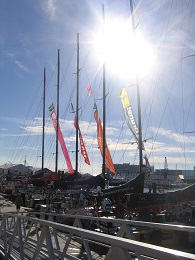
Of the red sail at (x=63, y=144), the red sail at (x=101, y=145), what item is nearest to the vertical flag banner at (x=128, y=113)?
the red sail at (x=101, y=145)

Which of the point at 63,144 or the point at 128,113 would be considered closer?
the point at 128,113

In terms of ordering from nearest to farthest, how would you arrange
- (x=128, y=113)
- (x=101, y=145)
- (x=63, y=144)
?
(x=128, y=113)
(x=101, y=145)
(x=63, y=144)

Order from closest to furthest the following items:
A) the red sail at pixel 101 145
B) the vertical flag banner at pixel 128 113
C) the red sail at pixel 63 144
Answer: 1. the vertical flag banner at pixel 128 113
2. the red sail at pixel 101 145
3. the red sail at pixel 63 144

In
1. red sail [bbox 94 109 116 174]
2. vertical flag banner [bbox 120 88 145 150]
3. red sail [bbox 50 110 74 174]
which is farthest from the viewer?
red sail [bbox 50 110 74 174]

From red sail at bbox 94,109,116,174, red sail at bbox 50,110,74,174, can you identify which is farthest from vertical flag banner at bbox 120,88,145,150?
red sail at bbox 50,110,74,174

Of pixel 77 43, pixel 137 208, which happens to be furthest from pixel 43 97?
pixel 137 208

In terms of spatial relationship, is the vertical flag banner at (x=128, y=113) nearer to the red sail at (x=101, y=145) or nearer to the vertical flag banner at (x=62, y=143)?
the red sail at (x=101, y=145)

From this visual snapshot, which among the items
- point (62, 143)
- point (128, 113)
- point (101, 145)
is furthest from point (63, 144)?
point (128, 113)

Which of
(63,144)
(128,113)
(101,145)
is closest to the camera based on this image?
(128,113)

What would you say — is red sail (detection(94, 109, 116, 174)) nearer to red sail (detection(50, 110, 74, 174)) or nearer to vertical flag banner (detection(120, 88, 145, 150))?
vertical flag banner (detection(120, 88, 145, 150))

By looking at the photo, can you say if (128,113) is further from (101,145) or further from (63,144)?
(63,144)

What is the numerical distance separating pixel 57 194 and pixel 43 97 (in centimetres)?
3132

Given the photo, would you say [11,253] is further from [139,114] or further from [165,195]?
[139,114]

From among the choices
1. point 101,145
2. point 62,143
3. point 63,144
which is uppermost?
point 62,143
